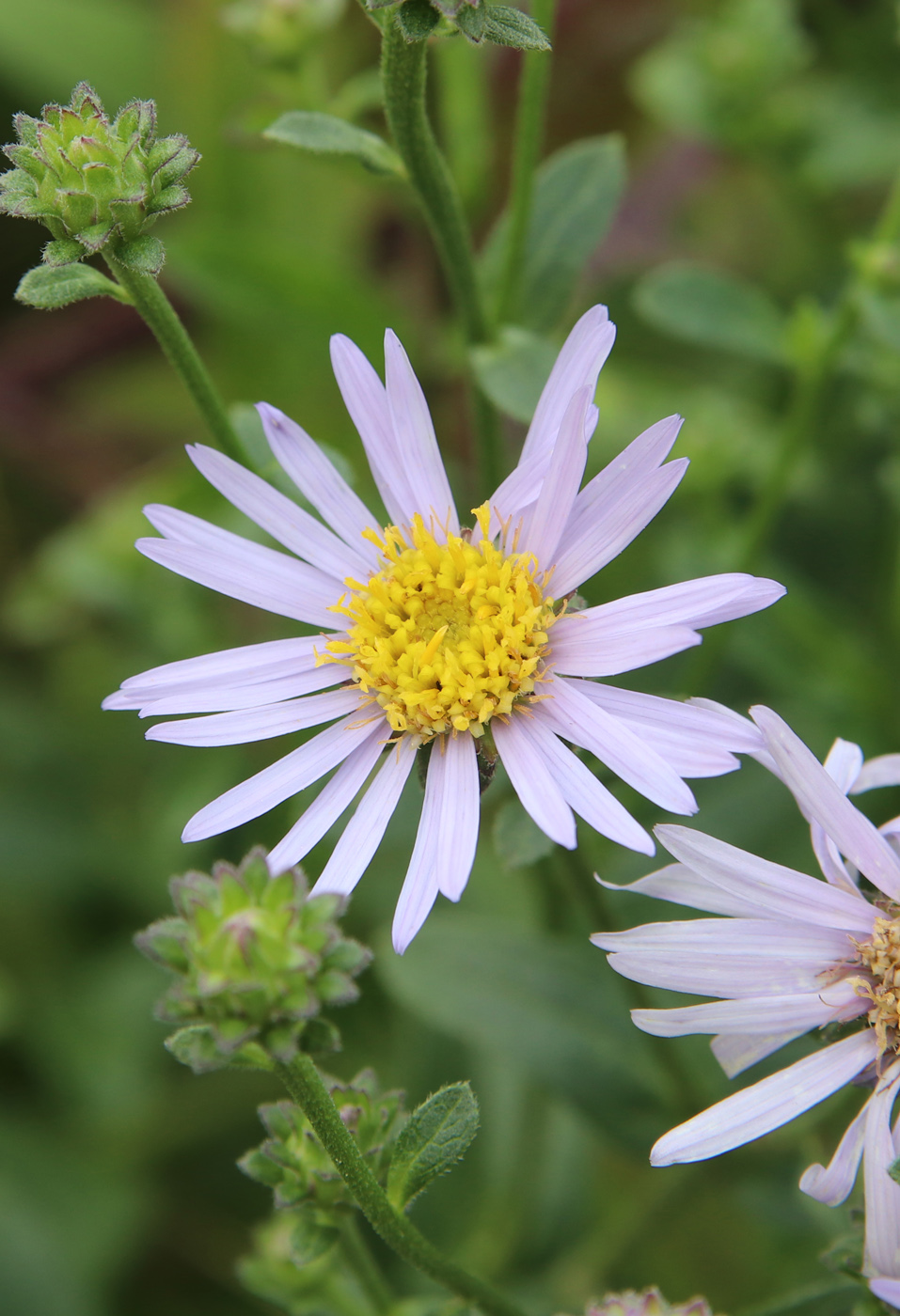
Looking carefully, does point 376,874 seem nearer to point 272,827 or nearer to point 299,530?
point 272,827

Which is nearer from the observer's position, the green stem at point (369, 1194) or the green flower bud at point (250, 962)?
the green flower bud at point (250, 962)

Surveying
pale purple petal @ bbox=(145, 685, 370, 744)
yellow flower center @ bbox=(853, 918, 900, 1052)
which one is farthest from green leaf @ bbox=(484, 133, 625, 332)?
yellow flower center @ bbox=(853, 918, 900, 1052)

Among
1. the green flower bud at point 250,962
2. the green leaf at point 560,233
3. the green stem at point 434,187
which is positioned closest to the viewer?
the green flower bud at point 250,962

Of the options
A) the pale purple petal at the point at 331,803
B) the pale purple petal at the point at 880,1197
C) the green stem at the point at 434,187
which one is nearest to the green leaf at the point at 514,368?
the green stem at the point at 434,187

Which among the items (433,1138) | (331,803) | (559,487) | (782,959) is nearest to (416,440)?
(559,487)

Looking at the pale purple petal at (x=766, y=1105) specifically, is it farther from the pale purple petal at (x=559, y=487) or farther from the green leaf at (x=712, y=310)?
the green leaf at (x=712, y=310)

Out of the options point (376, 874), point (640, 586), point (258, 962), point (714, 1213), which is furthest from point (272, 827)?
point (258, 962)
